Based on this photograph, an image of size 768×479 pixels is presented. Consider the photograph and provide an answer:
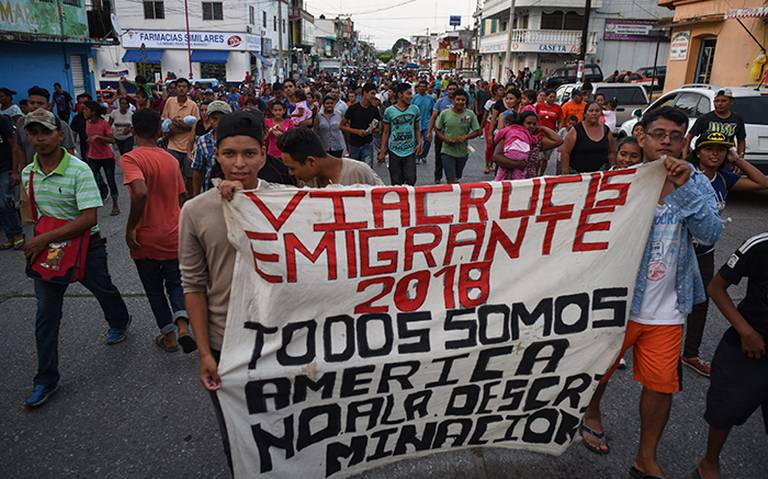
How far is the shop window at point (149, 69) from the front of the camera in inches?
1678

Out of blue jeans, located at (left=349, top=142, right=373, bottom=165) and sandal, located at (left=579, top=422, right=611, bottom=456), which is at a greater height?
blue jeans, located at (left=349, top=142, right=373, bottom=165)

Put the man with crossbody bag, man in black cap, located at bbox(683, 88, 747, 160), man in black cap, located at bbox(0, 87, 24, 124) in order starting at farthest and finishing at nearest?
man in black cap, located at bbox(0, 87, 24, 124), man in black cap, located at bbox(683, 88, 747, 160), the man with crossbody bag

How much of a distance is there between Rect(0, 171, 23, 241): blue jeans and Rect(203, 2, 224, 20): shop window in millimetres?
40275

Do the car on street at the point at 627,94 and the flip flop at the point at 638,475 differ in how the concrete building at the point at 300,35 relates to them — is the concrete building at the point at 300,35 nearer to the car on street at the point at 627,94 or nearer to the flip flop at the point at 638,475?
the car on street at the point at 627,94

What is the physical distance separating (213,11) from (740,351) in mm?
46440

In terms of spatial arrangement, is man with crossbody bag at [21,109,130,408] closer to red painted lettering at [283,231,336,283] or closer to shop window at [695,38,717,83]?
red painted lettering at [283,231,336,283]

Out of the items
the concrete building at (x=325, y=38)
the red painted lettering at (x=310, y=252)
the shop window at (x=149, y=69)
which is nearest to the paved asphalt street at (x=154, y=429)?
the red painted lettering at (x=310, y=252)

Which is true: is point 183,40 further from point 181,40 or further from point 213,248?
point 213,248

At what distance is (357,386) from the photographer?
8.07 feet

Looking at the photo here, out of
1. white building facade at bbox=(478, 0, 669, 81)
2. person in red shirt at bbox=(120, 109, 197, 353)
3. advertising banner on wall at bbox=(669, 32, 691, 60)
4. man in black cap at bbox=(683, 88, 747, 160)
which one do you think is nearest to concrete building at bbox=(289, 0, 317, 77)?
white building facade at bbox=(478, 0, 669, 81)

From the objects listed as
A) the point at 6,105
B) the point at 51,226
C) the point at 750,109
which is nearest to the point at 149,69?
the point at 6,105

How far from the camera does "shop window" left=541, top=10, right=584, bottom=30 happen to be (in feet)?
131

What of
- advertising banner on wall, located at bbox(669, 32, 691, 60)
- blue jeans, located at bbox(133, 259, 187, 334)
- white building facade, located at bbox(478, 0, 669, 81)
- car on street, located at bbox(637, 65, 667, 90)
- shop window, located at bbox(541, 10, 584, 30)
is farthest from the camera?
shop window, located at bbox(541, 10, 584, 30)

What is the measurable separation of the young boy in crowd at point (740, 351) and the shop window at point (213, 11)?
1805 inches
